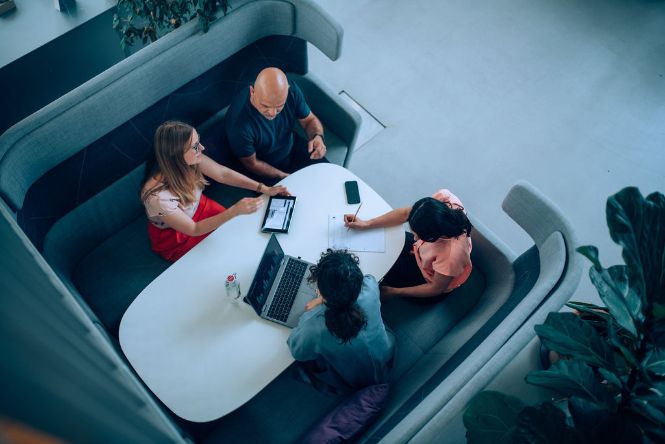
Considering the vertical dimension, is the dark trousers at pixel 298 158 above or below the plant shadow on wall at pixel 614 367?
below

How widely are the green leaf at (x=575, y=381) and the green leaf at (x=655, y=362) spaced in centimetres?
13

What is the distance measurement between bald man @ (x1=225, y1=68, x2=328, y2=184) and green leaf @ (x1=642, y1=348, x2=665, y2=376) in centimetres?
168

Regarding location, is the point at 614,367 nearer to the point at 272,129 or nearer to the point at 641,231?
the point at 641,231

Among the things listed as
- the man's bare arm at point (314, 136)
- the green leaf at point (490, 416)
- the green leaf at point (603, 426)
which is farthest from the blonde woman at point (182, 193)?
the green leaf at point (603, 426)

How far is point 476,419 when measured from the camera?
1267 millimetres

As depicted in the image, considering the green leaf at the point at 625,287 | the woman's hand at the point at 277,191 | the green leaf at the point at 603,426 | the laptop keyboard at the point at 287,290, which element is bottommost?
the laptop keyboard at the point at 287,290

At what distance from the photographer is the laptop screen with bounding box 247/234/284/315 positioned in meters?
1.88

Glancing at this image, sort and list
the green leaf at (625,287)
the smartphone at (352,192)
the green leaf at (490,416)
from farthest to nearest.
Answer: the smartphone at (352,192) < the green leaf at (625,287) < the green leaf at (490,416)

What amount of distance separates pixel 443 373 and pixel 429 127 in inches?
78.3

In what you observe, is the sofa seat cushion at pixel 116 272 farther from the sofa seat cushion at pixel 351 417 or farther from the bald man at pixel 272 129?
the sofa seat cushion at pixel 351 417

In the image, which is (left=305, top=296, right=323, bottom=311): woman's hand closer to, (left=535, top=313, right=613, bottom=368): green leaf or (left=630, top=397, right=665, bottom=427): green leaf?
(left=535, top=313, right=613, bottom=368): green leaf

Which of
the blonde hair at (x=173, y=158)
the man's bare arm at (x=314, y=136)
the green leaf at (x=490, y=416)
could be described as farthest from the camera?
the man's bare arm at (x=314, y=136)

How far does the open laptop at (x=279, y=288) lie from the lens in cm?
190

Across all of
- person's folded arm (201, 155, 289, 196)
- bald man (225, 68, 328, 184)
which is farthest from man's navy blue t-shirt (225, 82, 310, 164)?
person's folded arm (201, 155, 289, 196)
